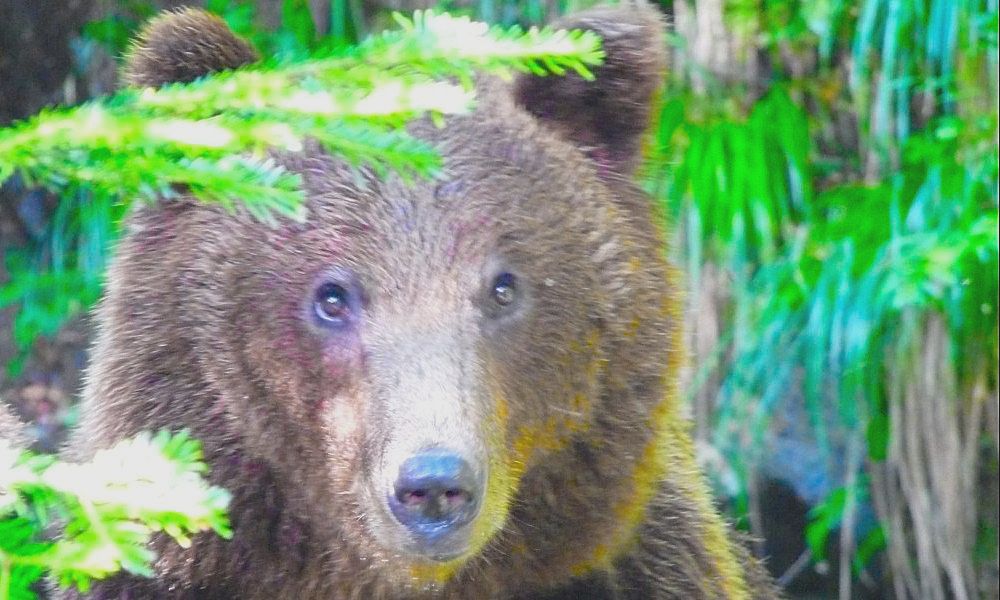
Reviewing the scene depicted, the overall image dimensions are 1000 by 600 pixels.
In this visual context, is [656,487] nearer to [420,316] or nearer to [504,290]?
[504,290]

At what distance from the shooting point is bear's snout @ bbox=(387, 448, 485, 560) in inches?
86.7

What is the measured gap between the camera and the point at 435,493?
2217 millimetres

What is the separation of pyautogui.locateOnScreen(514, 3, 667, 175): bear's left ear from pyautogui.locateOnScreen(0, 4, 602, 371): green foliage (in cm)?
144

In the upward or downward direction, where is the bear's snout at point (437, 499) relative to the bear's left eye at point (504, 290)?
downward

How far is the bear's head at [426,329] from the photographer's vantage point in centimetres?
255

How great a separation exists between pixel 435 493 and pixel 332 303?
541mm

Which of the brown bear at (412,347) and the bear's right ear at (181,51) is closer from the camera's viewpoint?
the brown bear at (412,347)

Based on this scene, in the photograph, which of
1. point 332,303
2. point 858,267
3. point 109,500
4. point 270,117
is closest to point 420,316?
point 332,303

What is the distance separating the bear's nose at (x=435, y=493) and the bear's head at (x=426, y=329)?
0.16ft

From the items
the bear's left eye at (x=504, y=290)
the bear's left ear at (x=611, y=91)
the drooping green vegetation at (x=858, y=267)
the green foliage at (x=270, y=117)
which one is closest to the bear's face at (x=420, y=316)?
the bear's left eye at (x=504, y=290)

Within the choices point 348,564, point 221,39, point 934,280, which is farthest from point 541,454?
point 934,280

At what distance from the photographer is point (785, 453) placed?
5.85m

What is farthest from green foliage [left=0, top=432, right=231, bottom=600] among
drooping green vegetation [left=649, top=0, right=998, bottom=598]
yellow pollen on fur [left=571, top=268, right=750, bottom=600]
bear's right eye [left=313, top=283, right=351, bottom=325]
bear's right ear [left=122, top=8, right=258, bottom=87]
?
drooping green vegetation [left=649, top=0, right=998, bottom=598]

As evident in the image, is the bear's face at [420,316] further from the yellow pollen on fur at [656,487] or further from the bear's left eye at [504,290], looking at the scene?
the yellow pollen on fur at [656,487]
